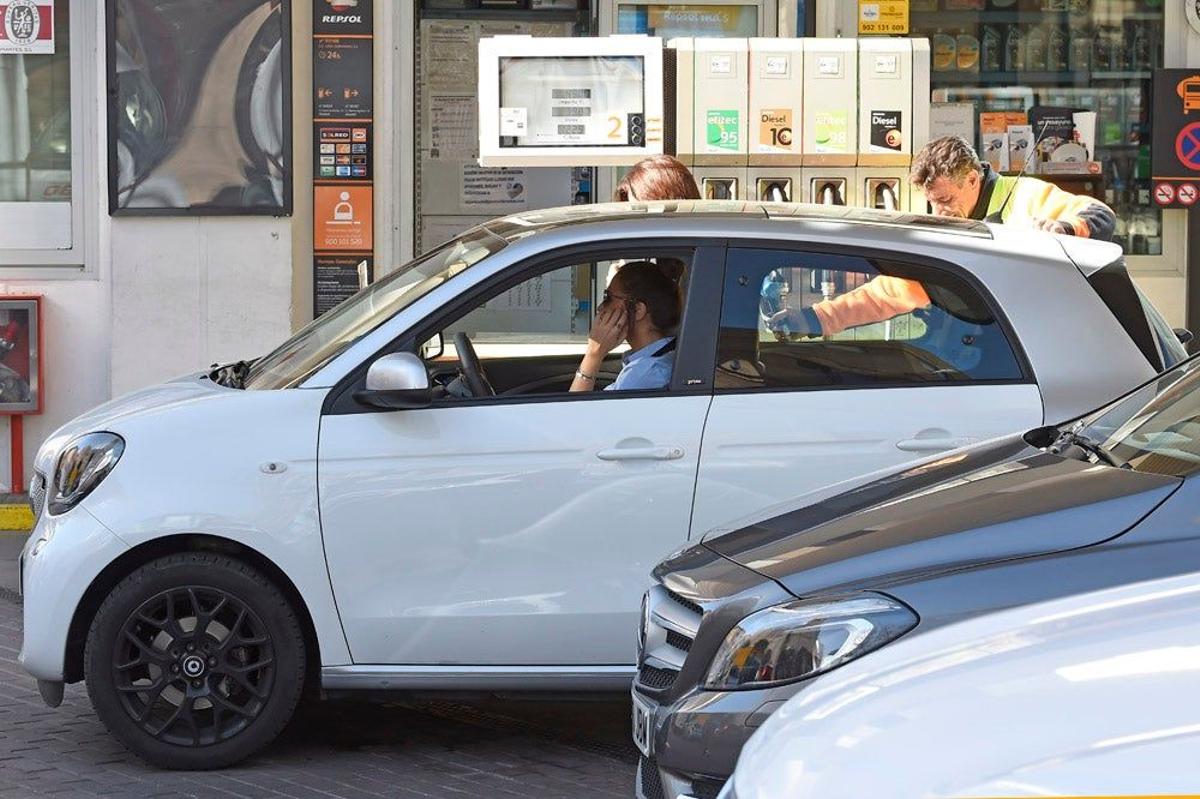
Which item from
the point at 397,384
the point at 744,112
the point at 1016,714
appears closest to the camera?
the point at 1016,714

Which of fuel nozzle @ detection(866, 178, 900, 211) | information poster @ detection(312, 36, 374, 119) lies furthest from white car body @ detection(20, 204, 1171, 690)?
information poster @ detection(312, 36, 374, 119)

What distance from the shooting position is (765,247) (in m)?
5.71

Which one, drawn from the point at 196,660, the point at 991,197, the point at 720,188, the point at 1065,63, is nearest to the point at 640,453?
the point at 196,660

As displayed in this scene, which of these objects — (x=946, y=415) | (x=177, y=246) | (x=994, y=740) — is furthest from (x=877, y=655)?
(x=177, y=246)

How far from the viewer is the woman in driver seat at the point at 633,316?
5941 millimetres

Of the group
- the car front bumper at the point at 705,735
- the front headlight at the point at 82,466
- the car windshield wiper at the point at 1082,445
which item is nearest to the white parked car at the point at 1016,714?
the car front bumper at the point at 705,735

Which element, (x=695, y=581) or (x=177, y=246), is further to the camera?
(x=177, y=246)

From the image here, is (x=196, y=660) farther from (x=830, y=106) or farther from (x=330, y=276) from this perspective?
(x=330, y=276)

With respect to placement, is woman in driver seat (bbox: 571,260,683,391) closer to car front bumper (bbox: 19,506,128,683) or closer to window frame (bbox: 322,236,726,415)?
window frame (bbox: 322,236,726,415)

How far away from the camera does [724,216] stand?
19.3 feet

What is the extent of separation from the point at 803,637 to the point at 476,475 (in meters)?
2.14

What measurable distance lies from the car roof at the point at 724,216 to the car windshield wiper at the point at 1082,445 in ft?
5.39

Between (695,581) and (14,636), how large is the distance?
446cm

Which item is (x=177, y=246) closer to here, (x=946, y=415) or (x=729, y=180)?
(x=729, y=180)
